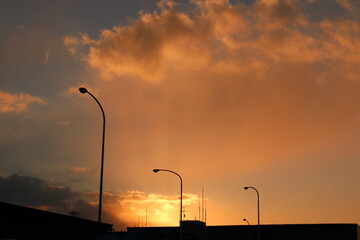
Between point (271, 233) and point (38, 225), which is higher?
point (271, 233)

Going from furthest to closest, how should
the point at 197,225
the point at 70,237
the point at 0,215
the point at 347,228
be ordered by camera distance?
the point at 347,228
the point at 197,225
the point at 70,237
the point at 0,215

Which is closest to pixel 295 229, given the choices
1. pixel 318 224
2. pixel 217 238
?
pixel 318 224

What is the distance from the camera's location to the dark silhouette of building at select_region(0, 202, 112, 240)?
93.9ft

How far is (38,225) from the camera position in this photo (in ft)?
105

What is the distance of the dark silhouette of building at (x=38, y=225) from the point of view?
28.6 meters

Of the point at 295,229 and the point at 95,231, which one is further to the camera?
the point at 295,229

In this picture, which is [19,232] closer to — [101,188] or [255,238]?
[101,188]

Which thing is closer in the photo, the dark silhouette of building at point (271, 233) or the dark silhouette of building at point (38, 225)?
the dark silhouette of building at point (38, 225)

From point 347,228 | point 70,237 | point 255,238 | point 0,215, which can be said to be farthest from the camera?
point 255,238

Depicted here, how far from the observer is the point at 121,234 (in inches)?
4173

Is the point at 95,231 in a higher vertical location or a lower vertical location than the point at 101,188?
lower

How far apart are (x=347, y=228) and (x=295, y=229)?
12.8 m

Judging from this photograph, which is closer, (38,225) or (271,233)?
(38,225)

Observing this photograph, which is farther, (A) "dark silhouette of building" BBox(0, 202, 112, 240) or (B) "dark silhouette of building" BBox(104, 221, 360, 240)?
(B) "dark silhouette of building" BBox(104, 221, 360, 240)
